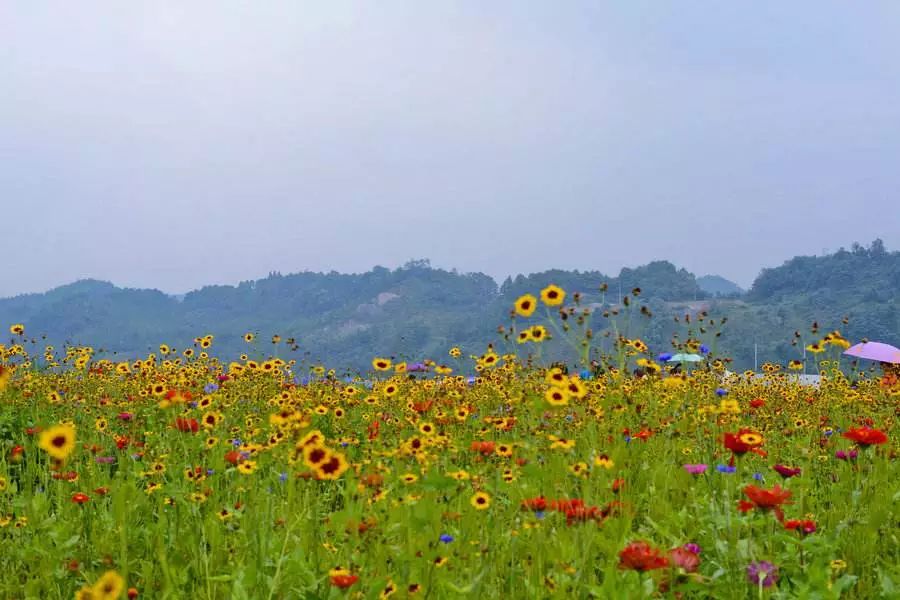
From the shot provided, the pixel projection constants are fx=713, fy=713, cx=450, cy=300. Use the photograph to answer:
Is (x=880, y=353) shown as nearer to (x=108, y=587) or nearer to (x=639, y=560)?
(x=639, y=560)

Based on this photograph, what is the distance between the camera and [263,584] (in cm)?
274

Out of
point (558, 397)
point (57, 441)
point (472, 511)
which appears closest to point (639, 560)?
point (558, 397)

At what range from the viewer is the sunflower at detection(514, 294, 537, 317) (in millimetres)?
3760

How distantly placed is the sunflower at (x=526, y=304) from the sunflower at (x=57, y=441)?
7.04ft

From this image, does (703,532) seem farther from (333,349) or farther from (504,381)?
(333,349)

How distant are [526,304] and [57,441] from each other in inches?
89.7

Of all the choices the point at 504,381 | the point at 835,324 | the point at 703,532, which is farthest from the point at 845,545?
the point at 835,324

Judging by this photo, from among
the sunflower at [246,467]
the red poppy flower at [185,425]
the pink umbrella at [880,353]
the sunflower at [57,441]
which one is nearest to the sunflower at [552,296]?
the sunflower at [246,467]

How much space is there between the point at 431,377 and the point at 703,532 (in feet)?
26.1

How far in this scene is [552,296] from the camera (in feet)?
12.6

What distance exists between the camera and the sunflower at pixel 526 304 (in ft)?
12.3

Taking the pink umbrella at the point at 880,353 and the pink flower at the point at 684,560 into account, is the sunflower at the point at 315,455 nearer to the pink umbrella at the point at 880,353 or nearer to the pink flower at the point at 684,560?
the pink flower at the point at 684,560

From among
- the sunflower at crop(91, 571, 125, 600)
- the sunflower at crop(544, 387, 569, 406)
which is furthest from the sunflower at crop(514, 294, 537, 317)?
the sunflower at crop(91, 571, 125, 600)

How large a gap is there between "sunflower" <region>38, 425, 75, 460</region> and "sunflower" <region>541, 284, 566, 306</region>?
230cm
